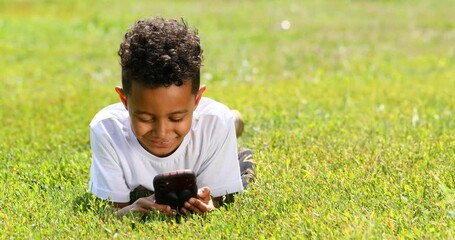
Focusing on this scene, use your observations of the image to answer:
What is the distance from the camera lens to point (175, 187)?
5441 mm

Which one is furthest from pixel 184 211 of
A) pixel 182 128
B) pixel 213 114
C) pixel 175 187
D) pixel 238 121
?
pixel 238 121

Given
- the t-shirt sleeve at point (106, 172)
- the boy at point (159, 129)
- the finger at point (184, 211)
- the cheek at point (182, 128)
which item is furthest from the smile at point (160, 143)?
the finger at point (184, 211)

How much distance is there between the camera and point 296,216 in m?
5.11

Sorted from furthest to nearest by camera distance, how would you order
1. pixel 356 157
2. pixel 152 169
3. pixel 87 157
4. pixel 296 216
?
pixel 87 157
pixel 356 157
pixel 152 169
pixel 296 216

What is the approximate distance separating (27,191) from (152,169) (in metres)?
1.01

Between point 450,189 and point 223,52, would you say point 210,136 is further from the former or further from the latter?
point 223,52

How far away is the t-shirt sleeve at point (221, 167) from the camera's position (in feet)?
19.3

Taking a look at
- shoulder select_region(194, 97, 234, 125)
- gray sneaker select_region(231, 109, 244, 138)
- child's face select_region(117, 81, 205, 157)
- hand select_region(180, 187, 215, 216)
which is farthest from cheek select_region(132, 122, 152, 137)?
Answer: gray sneaker select_region(231, 109, 244, 138)

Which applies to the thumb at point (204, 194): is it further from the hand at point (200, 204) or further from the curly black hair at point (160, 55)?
the curly black hair at point (160, 55)

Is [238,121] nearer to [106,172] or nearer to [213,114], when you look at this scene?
[213,114]

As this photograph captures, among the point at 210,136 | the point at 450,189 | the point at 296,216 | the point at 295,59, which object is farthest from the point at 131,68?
the point at 295,59

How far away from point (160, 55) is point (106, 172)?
0.99m

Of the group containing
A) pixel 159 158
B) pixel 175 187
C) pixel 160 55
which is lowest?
pixel 175 187

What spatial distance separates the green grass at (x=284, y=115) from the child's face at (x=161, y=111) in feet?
1.94
